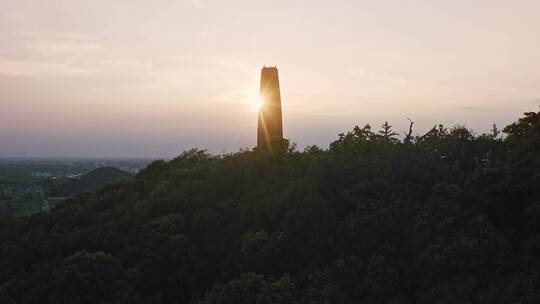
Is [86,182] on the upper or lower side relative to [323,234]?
lower

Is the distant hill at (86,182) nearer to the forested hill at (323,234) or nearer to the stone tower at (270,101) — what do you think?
the stone tower at (270,101)

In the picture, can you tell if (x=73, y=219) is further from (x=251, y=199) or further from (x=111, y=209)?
(x=251, y=199)

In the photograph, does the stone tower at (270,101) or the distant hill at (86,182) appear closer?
the stone tower at (270,101)

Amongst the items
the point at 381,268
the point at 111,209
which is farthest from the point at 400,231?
the point at 111,209

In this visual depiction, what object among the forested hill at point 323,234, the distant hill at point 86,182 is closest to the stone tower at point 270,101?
the forested hill at point 323,234

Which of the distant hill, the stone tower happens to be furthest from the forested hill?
the distant hill

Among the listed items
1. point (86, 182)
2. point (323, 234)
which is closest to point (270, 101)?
point (323, 234)

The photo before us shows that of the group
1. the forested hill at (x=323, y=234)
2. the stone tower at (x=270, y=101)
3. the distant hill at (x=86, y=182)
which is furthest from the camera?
the distant hill at (x=86, y=182)

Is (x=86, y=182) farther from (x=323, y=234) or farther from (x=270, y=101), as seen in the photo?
(x=323, y=234)
